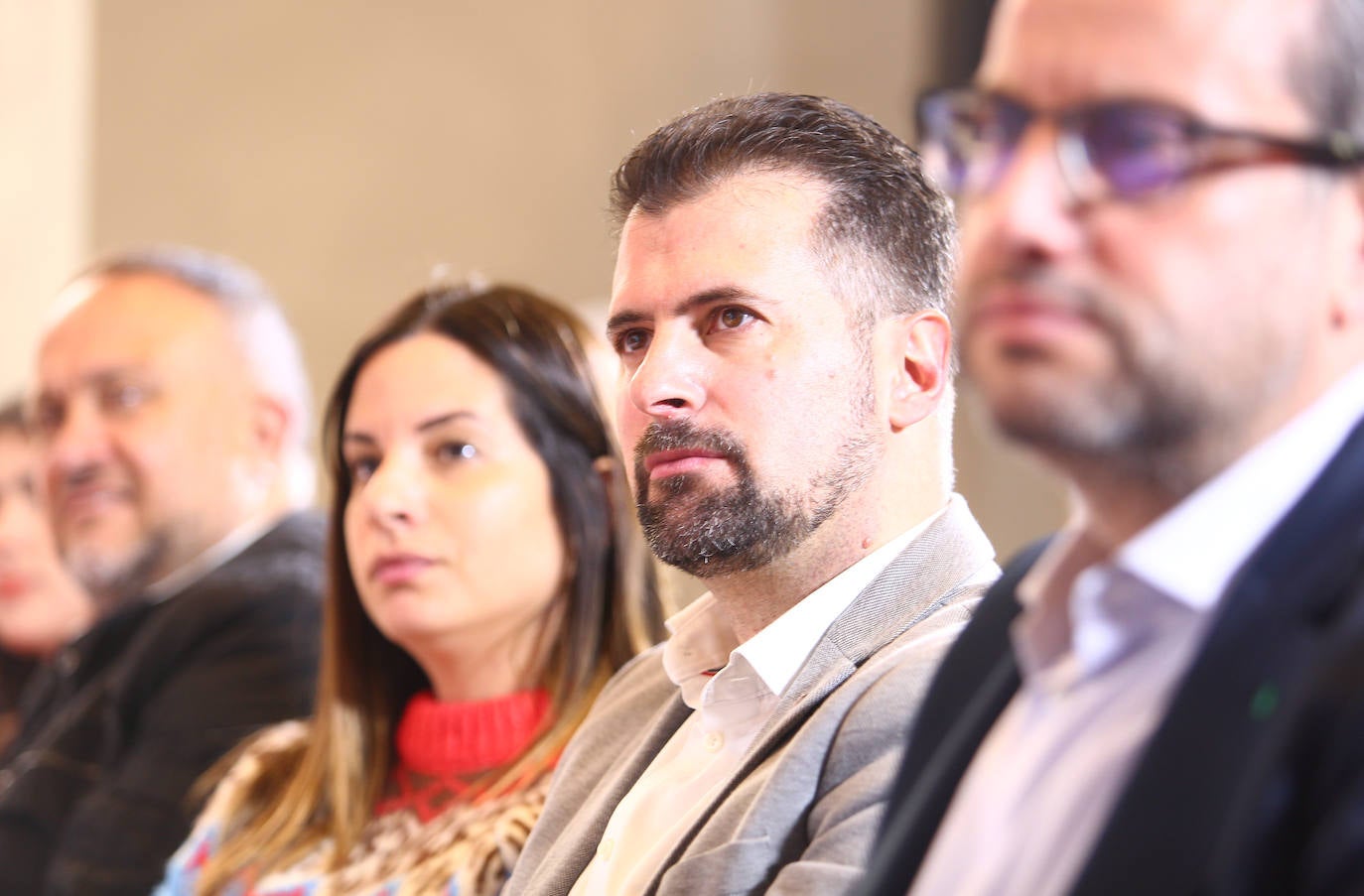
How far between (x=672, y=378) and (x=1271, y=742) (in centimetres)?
83

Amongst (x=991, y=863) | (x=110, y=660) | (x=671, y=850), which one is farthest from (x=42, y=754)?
(x=991, y=863)

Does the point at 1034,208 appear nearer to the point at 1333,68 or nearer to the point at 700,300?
the point at 1333,68

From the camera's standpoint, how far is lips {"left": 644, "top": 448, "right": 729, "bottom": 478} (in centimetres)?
151

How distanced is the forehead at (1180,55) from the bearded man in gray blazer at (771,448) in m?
0.58

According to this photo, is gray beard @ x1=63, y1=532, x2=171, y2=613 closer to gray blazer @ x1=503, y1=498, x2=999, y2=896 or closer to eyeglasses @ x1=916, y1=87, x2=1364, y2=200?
gray blazer @ x1=503, y1=498, x2=999, y2=896

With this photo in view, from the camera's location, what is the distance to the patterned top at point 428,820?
6.26 ft

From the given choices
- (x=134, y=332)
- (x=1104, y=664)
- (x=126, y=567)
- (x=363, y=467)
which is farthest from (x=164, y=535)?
(x=1104, y=664)

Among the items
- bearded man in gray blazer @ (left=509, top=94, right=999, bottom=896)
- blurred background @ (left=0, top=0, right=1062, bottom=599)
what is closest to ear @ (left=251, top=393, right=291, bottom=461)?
blurred background @ (left=0, top=0, right=1062, bottom=599)

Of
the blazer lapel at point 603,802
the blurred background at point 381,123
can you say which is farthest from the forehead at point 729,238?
the blurred background at point 381,123

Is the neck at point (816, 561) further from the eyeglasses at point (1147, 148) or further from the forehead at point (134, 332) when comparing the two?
the forehead at point (134, 332)

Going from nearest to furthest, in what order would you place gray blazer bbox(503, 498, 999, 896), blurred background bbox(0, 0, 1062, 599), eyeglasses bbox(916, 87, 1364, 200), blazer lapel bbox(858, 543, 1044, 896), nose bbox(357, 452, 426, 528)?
eyeglasses bbox(916, 87, 1364, 200)
blazer lapel bbox(858, 543, 1044, 896)
gray blazer bbox(503, 498, 999, 896)
nose bbox(357, 452, 426, 528)
blurred background bbox(0, 0, 1062, 599)

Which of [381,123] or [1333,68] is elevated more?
[1333,68]

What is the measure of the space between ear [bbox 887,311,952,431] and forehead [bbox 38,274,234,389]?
6.03 feet

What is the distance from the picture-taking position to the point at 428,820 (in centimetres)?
211
